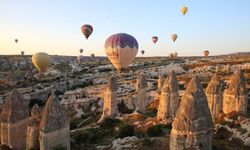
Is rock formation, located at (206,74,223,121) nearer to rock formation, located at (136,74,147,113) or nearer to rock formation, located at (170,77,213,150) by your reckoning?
rock formation, located at (136,74,147,113)

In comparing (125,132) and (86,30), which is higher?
(86,30)

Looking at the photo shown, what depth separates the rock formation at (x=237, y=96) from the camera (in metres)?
34.0

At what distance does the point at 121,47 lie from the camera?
42344 mm

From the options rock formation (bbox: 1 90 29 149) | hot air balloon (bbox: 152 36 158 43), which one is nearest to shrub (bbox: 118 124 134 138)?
rock formation (bbox: 1 90 29 149)

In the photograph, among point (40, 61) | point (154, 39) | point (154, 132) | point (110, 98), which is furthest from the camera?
point (154, 39)

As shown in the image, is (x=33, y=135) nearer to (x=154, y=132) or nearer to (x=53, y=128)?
(x=53, y=128)

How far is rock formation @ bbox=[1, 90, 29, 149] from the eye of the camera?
26.7 metres

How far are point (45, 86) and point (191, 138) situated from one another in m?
65.6

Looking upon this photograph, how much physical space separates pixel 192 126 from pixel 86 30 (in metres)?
47.2

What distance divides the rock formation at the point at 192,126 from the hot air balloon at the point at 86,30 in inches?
1800

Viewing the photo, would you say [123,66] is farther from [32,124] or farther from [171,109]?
[32,124]

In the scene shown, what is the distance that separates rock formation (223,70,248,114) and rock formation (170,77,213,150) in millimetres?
15687

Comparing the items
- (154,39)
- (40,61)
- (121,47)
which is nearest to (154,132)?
(121,47)

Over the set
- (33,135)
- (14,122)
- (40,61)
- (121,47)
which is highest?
(121,47)
